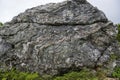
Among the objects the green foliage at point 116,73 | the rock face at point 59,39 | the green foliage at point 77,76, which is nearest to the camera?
the green foliage at point 77,76

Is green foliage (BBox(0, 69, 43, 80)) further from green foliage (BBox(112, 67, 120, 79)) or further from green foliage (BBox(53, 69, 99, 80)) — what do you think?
green foliage (BBox(112, 67, 120, 79))

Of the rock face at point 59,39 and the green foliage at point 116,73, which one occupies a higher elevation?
the rock face at point 59,39

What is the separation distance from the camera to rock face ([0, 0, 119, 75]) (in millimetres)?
14695

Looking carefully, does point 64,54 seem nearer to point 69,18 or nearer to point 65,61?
point 65,61

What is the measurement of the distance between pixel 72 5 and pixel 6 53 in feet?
13.9

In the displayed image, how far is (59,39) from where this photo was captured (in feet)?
50.5

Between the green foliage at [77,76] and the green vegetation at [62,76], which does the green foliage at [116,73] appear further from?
the green foliage at [77,76]

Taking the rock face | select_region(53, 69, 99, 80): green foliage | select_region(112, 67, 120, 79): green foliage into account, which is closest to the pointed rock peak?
the rock face

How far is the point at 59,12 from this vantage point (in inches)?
659

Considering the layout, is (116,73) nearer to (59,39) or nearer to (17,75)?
(59,39)

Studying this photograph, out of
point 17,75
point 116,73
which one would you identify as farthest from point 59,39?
point 116,73

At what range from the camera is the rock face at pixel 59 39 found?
1470 centimetres

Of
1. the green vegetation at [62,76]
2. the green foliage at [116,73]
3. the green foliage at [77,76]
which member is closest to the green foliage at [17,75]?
the green vegetation at [62,76]

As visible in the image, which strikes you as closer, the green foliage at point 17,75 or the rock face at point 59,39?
the green foliage at point 17,75
